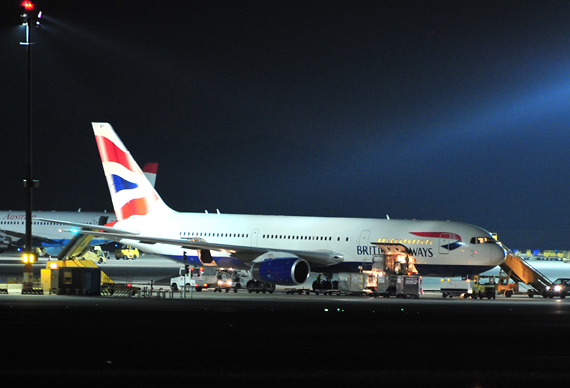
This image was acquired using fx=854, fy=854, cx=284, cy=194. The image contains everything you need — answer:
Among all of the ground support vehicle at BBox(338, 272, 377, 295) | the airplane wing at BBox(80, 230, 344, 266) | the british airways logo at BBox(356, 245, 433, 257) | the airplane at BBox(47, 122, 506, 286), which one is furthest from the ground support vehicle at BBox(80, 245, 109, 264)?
the ground support vehicle at BBox(338, 272, 377, 295)

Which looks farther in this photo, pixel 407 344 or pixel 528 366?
pixel 407 344

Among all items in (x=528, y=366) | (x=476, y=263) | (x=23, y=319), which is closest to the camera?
(x=528, y=366)

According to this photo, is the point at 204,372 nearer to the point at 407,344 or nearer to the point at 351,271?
the point at 407,344

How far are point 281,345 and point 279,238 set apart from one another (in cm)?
3119

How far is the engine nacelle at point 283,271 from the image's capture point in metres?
46.4

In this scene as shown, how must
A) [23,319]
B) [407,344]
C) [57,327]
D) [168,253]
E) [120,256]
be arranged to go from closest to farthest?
[407,344]
[57,327]
[23,319]
[168,253]
[120,256]

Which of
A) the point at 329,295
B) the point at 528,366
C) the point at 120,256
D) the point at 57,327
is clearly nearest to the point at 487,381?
the point at 528,366

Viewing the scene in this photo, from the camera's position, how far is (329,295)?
47188 mm

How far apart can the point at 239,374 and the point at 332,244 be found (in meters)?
33.9

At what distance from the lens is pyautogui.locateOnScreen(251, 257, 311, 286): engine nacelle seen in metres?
46.4

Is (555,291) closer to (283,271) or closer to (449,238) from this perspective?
(449,238)

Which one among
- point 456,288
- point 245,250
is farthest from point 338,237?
point 456,288

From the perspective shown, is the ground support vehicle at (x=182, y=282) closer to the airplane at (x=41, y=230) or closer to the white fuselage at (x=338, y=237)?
the white fuselage at (x=338, y=237)

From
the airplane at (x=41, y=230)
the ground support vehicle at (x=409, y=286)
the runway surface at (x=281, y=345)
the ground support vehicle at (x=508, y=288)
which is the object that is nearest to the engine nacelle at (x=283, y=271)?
the ground support vehicle at (x=409, y=286)
